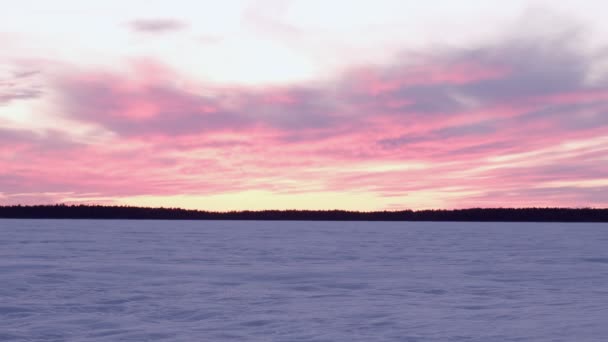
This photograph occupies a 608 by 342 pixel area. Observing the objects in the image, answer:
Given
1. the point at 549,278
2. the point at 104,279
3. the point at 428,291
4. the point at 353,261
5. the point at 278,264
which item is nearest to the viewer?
the point at 428,291

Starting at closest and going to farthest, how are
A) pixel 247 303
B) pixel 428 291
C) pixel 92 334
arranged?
pixel 92 334 < pixel 247 303 < pixel 428 291

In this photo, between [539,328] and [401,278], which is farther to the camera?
[401,278]

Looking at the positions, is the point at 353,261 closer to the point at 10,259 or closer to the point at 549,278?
the point at 549,278

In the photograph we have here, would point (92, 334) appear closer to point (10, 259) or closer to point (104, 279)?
point (104, 279)

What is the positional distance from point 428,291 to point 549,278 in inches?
261

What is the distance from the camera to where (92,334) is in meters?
12.5

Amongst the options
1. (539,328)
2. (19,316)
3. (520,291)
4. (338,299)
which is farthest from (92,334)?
(520,291)

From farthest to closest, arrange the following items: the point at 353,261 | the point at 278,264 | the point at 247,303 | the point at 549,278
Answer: the point at 353,261 → the point at 278,264 → the point at 549,278 → the point at 247,303

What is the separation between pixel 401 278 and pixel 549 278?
17.6 feet

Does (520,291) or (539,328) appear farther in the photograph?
(520,291)

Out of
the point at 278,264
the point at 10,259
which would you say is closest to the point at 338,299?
the point at 278,264

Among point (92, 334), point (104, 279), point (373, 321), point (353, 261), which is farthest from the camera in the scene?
point (353, 261)

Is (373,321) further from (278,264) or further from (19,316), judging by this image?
(278,264)

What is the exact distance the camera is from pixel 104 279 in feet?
71.3
